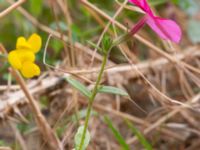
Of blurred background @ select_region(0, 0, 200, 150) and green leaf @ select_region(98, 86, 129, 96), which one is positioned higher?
green leaf @ select_region(98, 86, 129, 96)

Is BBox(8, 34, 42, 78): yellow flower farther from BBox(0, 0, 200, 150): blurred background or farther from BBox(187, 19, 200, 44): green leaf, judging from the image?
BBox(187, 19, 200, 44): green leaf

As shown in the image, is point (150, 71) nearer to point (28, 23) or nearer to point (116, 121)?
point (116, 121)

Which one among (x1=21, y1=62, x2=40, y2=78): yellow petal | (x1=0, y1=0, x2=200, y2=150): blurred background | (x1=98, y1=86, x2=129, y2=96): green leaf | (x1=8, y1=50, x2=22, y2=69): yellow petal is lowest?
(x1=0, y1=0, x2=200, y2=150): blurred background

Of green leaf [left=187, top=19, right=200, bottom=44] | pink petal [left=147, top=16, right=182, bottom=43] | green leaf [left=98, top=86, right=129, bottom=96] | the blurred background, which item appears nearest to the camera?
pink petal [left=147, top=16, right=182, bottom=43]

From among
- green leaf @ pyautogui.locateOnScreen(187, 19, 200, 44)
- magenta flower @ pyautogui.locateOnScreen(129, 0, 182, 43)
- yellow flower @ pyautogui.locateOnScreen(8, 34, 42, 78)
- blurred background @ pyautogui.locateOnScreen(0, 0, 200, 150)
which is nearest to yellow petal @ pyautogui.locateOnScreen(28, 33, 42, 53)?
yellow flower @ pyautogui.locateOnScreen(8, 34, 42, 78)

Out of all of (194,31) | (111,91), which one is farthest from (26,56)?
(194,31)

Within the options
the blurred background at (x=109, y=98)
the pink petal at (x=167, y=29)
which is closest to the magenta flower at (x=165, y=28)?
the pink petal at (x=167, y=29)

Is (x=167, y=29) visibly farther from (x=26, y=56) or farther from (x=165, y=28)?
(x=26, y=56)
